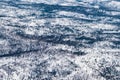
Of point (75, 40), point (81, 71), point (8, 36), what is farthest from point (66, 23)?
point (81, 71)

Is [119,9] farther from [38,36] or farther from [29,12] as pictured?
[38,36]

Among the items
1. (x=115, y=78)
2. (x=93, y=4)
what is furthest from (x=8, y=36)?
(x=93, y=4)

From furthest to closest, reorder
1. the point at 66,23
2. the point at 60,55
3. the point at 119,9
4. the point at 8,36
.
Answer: the point at 119,9, the point at 66,23, the point at 8,36, the point at 60,55

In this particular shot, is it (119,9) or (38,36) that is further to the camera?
(119,9)

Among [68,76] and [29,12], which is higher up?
[29,12]

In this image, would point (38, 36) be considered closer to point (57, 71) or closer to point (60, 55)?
point (60, 55)

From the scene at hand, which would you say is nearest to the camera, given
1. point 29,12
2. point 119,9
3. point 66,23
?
point 66,23
